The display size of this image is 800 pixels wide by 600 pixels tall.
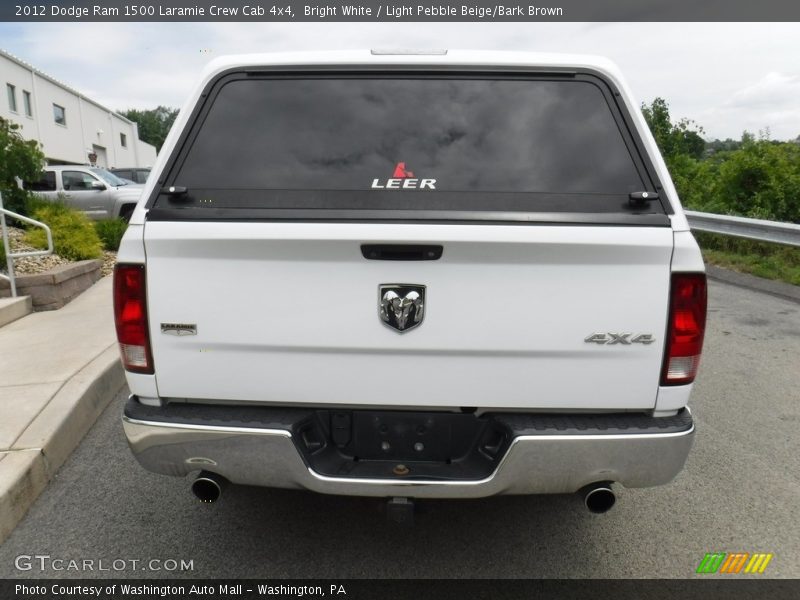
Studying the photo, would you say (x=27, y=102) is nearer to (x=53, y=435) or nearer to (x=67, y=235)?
(x=67, y=235)

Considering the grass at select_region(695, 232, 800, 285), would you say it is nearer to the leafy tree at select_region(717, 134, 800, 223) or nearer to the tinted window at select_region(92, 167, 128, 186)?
the leafy tree at select_region(717, 134, 800, 223)

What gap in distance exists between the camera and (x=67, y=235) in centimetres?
895

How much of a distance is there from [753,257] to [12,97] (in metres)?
38.2

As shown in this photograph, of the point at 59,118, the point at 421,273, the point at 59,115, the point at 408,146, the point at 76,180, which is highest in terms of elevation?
the point at 59,115

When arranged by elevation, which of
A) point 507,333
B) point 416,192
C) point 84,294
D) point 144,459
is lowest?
point 84,294

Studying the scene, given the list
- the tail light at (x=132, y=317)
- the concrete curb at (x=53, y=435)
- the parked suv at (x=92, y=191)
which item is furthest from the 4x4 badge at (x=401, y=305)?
the parked suv at (x=92, y=191)

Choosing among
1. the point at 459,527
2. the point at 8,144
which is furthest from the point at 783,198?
the point at 8,144

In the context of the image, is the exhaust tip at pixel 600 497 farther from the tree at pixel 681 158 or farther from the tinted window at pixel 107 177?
the tinted window at pixel 107 177

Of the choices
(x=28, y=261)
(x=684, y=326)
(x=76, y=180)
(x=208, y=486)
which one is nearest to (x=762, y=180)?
(x=684, y=326)

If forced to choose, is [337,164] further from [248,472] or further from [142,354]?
[248,472]

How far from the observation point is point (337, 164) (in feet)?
8.23

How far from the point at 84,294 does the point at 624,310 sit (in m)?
7.81

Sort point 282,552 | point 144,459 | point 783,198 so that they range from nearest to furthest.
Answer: point 144,459 → point 282,552 → point 783,198

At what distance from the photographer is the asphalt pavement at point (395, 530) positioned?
2797 mm
